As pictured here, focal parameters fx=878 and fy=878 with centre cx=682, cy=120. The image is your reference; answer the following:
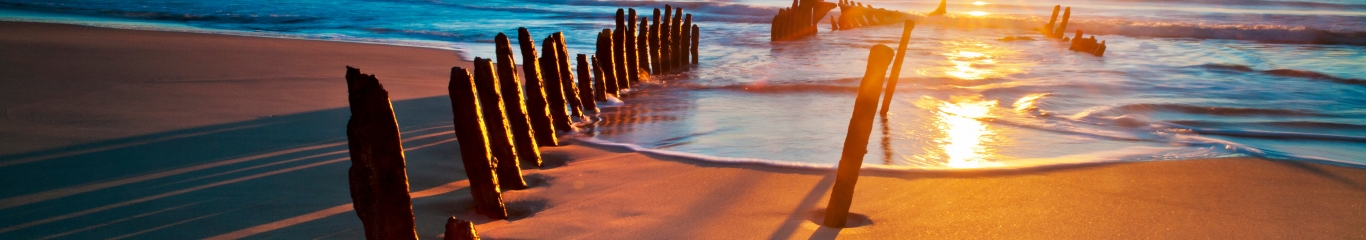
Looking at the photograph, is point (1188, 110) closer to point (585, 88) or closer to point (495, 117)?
point (585, 88)

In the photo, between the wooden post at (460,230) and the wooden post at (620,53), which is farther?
the wooden post at (620,53)

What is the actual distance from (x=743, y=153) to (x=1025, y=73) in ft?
26.9

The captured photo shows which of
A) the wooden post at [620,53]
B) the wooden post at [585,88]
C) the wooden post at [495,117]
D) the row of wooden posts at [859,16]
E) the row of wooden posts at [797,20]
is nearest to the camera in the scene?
the wooden post at [495,117]

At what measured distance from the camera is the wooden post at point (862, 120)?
406 centimetres

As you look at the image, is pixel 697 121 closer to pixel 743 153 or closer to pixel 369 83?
pixel 743 153

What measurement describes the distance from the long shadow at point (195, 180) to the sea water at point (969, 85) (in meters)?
2.12

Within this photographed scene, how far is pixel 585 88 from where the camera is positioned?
8.47 metres

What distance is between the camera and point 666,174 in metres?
5.74

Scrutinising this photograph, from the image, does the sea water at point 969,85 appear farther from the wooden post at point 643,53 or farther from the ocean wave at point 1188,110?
the wooden post at point 643,53

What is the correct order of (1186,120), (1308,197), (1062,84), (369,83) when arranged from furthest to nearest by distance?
(1062,84)
(1186,120)
(1308,197)
(369,83)

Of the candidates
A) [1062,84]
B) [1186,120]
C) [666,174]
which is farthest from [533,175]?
[1062,84]

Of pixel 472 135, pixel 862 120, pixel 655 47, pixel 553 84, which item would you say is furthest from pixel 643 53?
pixel 862 120

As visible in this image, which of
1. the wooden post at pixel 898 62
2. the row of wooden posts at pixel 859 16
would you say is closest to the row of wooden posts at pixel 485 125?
the wooden post at pixel 898 62

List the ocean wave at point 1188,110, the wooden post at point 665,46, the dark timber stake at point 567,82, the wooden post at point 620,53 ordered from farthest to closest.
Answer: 1. the wooden post at point 665,46
2. the wooden post at point 620,53
3. the ocean wave at point 1188,110
4. the dark timber stake at point 567,82
